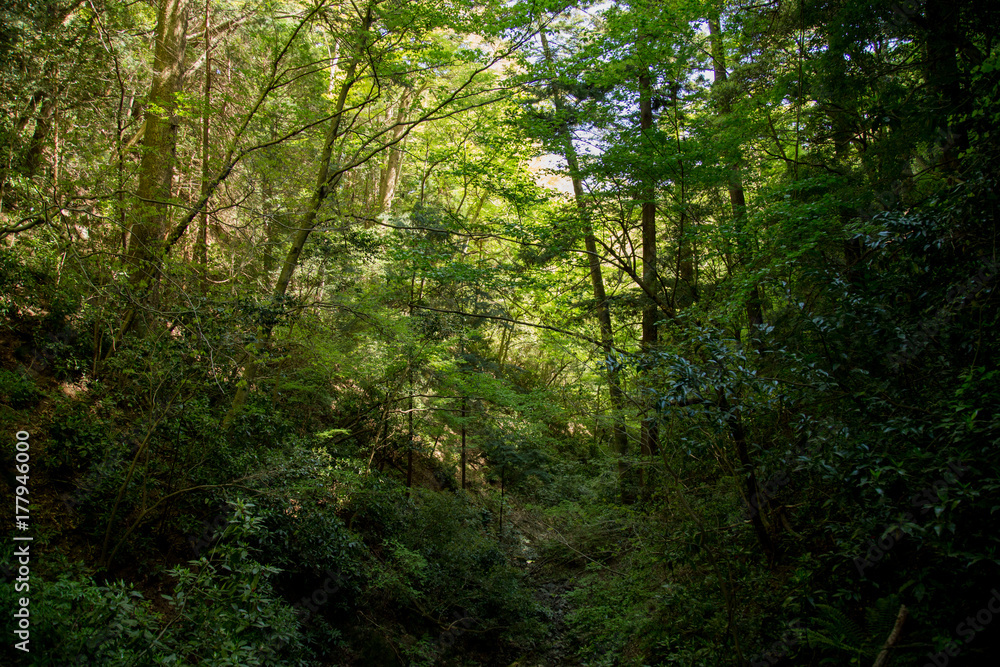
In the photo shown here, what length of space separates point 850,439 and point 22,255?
9055 millimetres

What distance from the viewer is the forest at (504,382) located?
362 centimetres

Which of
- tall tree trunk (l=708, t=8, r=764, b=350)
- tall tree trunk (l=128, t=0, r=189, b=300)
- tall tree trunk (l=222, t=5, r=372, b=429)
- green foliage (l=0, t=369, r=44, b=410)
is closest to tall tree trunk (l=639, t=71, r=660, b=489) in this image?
tall tree trunk (l=708, t=8, r=764, b=350)

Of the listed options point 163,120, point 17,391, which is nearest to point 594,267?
point 163,120

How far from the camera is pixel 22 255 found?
20.1ft

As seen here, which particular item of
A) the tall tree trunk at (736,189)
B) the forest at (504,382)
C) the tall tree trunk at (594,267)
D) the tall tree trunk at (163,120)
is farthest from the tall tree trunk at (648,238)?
the tall tree trunk at (163,120)

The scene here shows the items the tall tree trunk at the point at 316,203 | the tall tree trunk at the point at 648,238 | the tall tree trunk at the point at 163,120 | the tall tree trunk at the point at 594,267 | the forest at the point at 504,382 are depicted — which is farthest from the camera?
the tall tree trunk at the point at 594,267

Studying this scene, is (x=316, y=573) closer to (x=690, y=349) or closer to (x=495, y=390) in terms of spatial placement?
(x=495, y=390)

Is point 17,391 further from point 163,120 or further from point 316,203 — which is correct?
point 316,203

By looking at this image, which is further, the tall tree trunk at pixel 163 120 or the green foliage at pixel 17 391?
the tall tree trunk at pixel 163 120

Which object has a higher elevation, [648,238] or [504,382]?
[648,238]

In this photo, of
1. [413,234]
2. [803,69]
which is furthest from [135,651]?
[803,69]

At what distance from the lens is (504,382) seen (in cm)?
1002

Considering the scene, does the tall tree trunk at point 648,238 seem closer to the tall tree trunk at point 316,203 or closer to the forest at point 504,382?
the forest at point 504,382

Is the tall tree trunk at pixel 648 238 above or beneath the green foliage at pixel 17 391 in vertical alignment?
above
